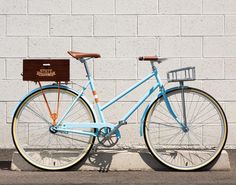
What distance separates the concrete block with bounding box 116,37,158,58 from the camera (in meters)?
6.60

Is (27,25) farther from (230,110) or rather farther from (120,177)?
(230,110)

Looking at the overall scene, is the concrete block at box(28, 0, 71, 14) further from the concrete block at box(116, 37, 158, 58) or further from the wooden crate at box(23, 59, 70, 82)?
the wooden crate at box(23, 59, 70, 82)

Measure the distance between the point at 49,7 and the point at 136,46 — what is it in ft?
3.41

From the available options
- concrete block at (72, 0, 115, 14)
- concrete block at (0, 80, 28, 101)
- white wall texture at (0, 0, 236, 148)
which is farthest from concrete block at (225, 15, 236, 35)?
concrete block at (0, 80, 28, 101)

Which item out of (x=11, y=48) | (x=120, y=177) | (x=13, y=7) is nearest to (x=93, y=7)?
(x=13, y=7)

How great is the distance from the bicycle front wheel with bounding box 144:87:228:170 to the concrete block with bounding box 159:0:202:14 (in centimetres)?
99

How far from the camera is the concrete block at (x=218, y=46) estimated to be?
660 cm

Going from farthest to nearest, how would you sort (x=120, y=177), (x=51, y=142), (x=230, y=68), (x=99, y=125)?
(x=230, y=68) < (x=51, y=142) < (x=99, y=125) < (x=120, y=177)

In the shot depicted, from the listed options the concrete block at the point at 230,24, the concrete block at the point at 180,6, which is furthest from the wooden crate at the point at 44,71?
the concrete block at the point at 230,24

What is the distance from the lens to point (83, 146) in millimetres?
5570

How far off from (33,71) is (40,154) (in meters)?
0.75

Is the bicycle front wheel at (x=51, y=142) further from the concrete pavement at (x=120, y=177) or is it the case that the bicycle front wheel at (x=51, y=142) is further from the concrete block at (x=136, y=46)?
the concrete block at (x=136, y=46)

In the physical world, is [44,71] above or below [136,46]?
below

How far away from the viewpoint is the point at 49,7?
6613 mm
